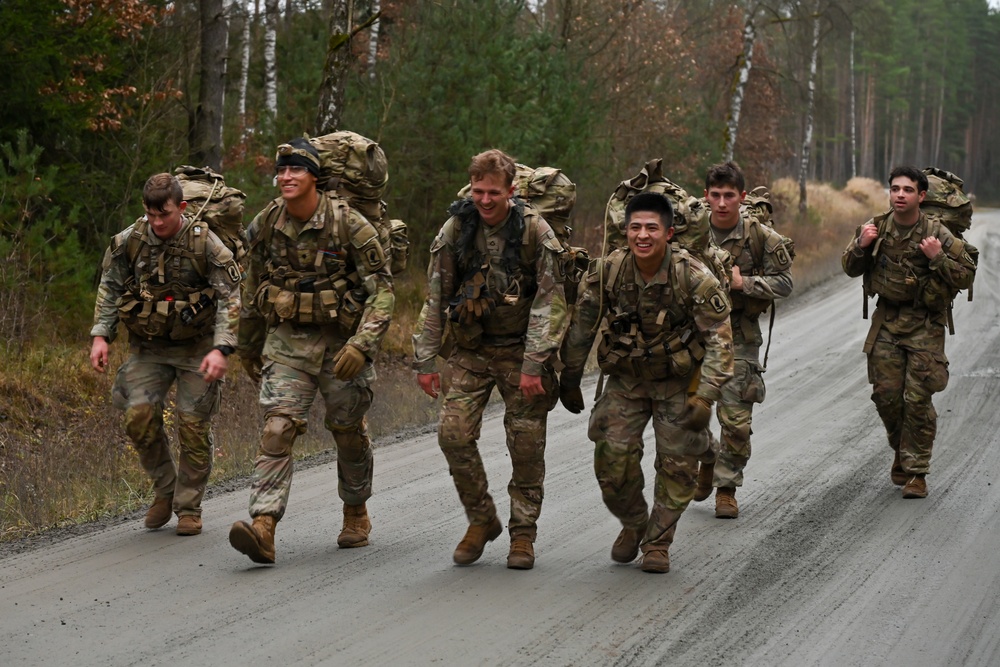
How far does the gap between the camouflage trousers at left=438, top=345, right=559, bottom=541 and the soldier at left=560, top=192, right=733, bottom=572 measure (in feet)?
0.86

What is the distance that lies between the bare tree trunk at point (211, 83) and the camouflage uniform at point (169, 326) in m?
6.83

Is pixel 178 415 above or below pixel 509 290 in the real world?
below

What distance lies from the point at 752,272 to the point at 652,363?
2289mm


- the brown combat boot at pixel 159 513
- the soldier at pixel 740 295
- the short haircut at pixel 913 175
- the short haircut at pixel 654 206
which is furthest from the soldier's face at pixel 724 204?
the brown combat boot at pixel 159 513

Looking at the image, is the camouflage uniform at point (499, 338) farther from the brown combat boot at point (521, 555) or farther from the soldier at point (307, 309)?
the soldier at point (307, 309)

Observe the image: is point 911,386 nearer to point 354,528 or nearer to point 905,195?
point 905,195

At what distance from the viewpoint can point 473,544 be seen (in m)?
7.15

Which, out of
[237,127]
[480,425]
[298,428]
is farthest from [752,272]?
[237,127]

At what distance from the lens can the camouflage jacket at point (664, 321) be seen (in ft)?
22.3

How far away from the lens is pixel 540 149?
60.4ft

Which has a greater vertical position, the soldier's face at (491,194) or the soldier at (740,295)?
the soldier's face at (491,194)

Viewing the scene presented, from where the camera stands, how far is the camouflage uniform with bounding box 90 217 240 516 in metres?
7.78

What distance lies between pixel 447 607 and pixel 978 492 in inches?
193

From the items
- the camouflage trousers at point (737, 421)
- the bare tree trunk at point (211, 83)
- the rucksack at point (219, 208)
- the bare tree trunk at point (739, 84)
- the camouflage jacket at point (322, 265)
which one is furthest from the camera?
the bare tree trunk at point (739, 84)
